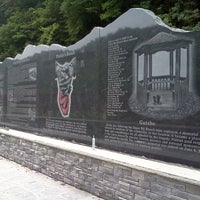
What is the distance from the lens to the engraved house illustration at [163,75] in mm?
4660

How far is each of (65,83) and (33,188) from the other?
2.25 m

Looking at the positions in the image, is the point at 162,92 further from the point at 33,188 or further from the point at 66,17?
the point at 66,17

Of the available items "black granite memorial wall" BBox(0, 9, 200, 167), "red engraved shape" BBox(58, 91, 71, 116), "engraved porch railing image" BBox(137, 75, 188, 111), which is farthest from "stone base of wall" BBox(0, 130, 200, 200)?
"engraved porch railing image" BBox(137, 75, 188, 111)

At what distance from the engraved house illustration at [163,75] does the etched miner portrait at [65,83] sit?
2.06 meters

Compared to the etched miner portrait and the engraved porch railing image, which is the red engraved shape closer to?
the etched miner portrait

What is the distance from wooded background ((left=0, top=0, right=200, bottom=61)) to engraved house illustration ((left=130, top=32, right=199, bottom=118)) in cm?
324

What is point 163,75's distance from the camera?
495cm

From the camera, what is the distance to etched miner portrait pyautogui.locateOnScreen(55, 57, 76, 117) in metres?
7.24

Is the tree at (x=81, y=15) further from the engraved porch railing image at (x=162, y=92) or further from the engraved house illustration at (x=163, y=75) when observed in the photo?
the engraved porch railing image at (x=162, y=92)

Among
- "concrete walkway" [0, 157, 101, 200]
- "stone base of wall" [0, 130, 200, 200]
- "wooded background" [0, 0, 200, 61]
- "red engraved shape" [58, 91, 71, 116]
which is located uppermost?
"wooded background" [0, 0, 200, 61]

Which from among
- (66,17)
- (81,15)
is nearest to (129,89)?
(81,15)

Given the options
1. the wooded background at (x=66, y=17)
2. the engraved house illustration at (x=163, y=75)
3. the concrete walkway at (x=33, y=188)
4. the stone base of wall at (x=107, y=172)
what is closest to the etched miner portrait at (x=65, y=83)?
the stone base of wall at (x=107, y=172)

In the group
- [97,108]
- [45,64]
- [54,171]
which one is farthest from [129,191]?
[45,64]

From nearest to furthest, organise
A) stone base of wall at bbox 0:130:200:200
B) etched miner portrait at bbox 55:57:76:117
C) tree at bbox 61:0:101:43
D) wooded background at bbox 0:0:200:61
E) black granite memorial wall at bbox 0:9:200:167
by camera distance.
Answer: stone base of wall at bbox 0:130:200:200 → black granite memorial wall at bbox 0:9:200:167 → etched miner portrait at bbox 55:57:76:117 → wooded background at bbox 0:0:200:61 → tree at bbox 61:0:101:43
